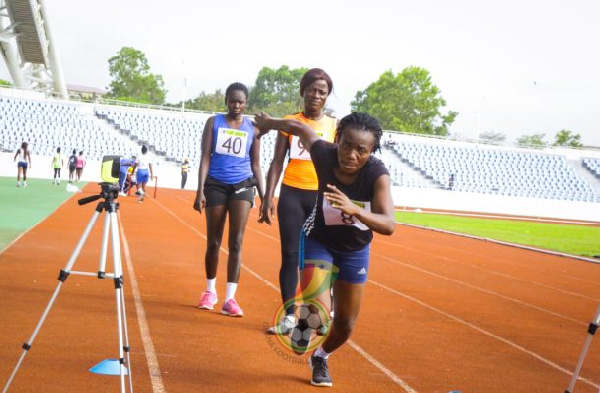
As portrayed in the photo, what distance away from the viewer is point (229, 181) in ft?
24.7

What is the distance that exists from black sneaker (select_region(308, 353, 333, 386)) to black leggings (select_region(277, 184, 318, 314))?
130 cm

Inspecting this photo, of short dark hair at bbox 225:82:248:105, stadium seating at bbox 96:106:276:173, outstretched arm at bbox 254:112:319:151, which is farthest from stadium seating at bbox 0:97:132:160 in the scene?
outstretched arm at bbox 254:112:319:151

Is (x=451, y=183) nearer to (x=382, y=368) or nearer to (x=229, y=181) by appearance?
(x=229, y=181)

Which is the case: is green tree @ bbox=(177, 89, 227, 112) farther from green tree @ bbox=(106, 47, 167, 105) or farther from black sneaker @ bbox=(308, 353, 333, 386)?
black sneaker @ bbox=(308, 353, 333, 386)

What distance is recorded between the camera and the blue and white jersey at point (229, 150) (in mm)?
7547

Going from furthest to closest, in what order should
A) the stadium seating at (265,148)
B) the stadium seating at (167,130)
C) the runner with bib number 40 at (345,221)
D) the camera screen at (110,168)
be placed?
the stadium seating at (167,130), the stadium seating at (265,148), the runner with bib number 40 at (345,221), the camera screen at (110,168)

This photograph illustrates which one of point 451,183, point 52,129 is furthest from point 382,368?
point 52,129

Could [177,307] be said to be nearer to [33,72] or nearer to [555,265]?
[555,265]

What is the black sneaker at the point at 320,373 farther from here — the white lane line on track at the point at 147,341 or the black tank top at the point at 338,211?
the white lane line on track at the point at 147,341

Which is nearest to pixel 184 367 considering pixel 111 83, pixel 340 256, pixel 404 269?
pixel 340 256

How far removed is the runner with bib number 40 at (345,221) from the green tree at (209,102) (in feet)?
336

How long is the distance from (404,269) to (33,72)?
4941 cm

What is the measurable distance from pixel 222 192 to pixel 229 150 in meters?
0.38

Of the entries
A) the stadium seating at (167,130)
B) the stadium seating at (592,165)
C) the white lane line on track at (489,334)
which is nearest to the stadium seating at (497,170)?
the stadium seating at (592,165)
